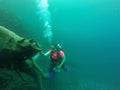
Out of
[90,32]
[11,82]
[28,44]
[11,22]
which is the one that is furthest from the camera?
[90,32]

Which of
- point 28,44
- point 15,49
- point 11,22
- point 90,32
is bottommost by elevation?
point 15,49

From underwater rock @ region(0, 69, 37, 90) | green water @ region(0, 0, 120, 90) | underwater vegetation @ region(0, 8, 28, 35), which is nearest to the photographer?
underwater rock @ region(0, 69, 37, 90)

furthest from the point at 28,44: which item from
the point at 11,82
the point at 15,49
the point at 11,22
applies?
the point at 11,22

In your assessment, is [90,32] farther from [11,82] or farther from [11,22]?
[11,82]

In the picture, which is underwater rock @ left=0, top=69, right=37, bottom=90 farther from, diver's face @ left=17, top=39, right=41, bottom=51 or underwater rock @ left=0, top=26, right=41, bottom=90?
diver's face @ left=17, top=39, right=41, bottom=51

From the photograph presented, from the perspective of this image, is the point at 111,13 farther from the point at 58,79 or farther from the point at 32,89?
the point at 32,89

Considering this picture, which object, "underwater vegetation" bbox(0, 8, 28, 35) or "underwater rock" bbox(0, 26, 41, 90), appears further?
"underwater vegetation" bbox(0, 8, 28, 35)

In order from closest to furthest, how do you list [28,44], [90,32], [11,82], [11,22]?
1. [28,44]
2. [11,82]
3. [11,22]
4. [90,32]

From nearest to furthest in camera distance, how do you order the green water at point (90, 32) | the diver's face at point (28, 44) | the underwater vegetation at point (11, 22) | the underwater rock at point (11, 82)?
1. the diver's face at point (28, 44)
2. the underwater rock at point (11, 82)
3. the underwater vegetation at point (11, 22)
4. the green water at point (90, 32)

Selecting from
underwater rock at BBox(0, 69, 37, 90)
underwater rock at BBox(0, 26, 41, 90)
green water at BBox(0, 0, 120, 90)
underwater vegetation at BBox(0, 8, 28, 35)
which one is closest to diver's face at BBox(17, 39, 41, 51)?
underwater rock at BBox(0, 26, 41, 90)

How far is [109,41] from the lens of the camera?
5469 centimetres

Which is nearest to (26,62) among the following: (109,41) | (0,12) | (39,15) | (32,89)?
(32,89)

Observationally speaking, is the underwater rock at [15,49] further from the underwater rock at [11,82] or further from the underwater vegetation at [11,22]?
the underwater vegetation at [11,22]

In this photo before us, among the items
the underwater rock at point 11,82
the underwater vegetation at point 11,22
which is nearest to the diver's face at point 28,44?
the underwater rock at point 11,82
